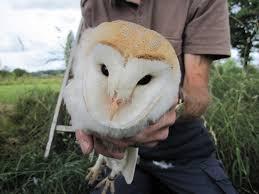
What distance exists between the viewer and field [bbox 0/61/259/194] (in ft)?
10.4

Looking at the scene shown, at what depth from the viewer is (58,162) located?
11.0 feet

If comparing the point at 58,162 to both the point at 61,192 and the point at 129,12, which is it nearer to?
the point at 61,192

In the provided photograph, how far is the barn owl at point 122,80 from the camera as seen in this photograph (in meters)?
1.31

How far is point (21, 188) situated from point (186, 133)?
4.42ft

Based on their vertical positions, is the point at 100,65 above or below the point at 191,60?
above

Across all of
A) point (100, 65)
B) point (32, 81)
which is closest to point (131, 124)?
point (100, 65)

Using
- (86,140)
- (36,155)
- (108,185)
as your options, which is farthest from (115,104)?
(36,155)

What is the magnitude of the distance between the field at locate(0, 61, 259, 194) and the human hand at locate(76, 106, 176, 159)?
1197 millimetres

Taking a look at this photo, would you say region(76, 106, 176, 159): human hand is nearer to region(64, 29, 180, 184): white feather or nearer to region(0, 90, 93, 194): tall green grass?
region(64, 29, 180, 184): white feather

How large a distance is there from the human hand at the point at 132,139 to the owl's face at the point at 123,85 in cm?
12

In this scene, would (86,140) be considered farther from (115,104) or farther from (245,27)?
(245,27)

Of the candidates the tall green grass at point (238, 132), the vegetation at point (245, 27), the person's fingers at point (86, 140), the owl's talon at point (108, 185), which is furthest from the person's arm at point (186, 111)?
the vegetation at point (245, 27)

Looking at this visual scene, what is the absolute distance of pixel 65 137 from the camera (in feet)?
12.7

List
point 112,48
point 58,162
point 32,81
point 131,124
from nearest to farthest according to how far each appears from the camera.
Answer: point 112,48 → point 131,124 → point 58,162 → point 32,81
